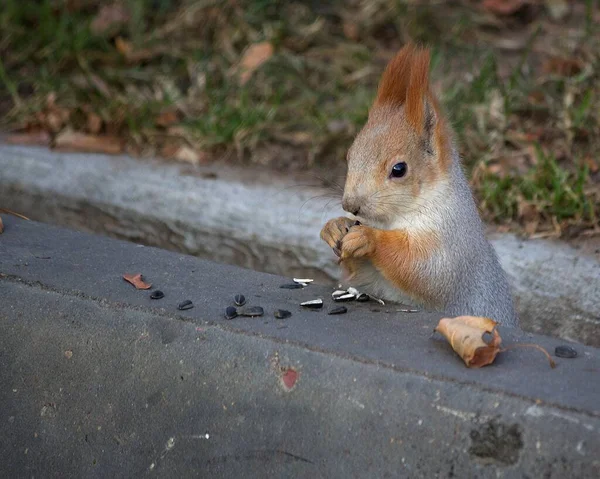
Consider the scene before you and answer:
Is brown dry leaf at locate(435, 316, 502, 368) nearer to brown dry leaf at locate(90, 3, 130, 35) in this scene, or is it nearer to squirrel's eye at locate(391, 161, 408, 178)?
squirrel's eye at locate(391, 161, 408, 178)

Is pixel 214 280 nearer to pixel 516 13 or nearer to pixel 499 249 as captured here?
pixel 499 249

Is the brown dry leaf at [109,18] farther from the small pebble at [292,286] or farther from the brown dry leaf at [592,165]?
the small pebble at [292,286]

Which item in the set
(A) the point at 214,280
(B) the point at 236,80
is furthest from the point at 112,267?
(B) the point at 236,80

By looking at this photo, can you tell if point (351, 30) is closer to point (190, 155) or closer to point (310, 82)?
point (310, 82)

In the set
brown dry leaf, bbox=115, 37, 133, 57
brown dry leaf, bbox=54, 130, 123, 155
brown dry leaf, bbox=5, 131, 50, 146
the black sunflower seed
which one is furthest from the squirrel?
brown dry leaf, bbox=115, 37, 133, 57

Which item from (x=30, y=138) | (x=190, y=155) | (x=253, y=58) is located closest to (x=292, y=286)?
(x=190, y=155)

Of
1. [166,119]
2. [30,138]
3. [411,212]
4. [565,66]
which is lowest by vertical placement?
[30,138]
